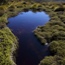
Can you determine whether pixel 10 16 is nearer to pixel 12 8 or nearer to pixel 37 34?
pixel 12 8

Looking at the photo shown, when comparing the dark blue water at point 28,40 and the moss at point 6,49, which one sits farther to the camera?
the dark blue water at point 28,40

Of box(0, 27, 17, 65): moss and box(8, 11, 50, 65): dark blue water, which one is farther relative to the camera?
box(8, 11, 50, 65): dark blue water

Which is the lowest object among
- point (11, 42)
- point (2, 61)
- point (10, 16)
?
point (2, 61)

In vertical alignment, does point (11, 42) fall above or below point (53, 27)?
below

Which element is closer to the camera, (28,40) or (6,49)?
(6,49)

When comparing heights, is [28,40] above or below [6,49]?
above

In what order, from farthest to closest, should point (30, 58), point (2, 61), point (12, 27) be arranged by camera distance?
point (12, 27) → point (30, 58) → point (2, 61)

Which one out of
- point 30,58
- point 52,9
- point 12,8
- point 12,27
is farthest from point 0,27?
point 52,9

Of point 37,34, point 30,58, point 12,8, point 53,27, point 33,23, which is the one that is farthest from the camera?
point 12,8
